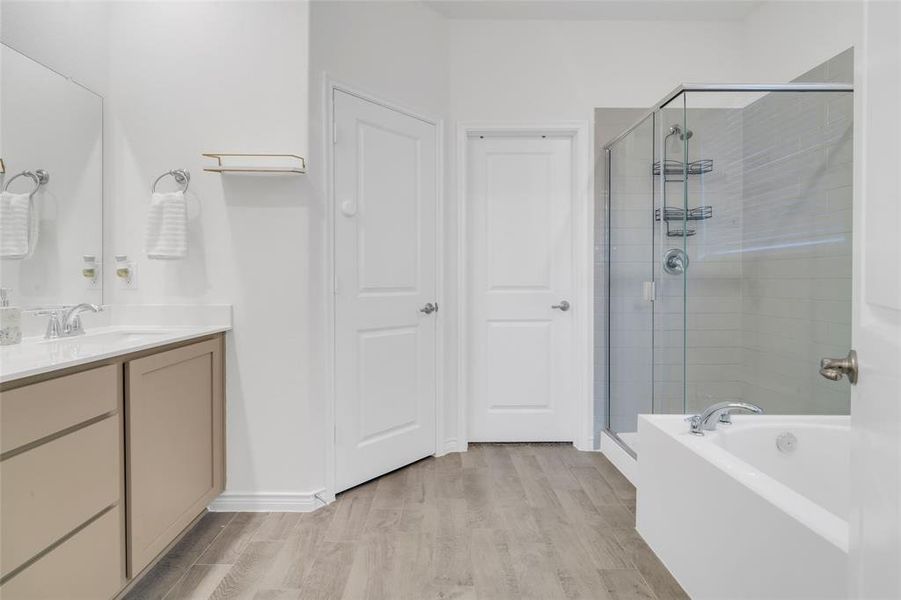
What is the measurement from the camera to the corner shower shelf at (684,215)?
7.02 ft

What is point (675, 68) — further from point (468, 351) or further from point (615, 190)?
point (468, 351)

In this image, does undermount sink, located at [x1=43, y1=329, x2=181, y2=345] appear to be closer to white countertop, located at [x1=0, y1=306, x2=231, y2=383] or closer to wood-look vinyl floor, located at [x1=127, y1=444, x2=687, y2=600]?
white countertop, located at [x1=0, y1=306, x2=231, y2=383]

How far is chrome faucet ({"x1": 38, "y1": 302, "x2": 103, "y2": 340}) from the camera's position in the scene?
185 cm

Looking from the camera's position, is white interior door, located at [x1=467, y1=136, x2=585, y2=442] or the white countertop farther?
white interior door, located at [x1=467, y1=136, x2=585, y2=442]

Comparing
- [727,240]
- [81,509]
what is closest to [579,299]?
[727,240]

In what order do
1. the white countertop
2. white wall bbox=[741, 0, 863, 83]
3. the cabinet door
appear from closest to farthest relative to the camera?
the white countertop
the cabinet door
white wall bbox=[741, 0, 863, 83]

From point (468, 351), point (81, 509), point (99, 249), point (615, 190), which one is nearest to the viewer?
point (81, 509)

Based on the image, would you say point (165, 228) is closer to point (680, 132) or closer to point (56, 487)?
point (56, 487)

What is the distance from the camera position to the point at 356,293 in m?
2.55

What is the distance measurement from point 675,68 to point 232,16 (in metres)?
2.57

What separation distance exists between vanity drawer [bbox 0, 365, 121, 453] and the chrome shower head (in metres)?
2.32

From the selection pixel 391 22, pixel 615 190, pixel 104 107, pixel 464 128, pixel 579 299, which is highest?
A: pixel 391 22

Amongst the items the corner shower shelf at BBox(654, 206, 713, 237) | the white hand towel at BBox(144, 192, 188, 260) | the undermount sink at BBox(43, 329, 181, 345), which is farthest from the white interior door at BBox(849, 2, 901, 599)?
the white hand towel at BBox(144, 192, 188, 260)

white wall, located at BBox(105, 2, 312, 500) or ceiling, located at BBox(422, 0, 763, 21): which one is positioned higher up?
ceiling, located at BBox(422, 0, 763, 21)
